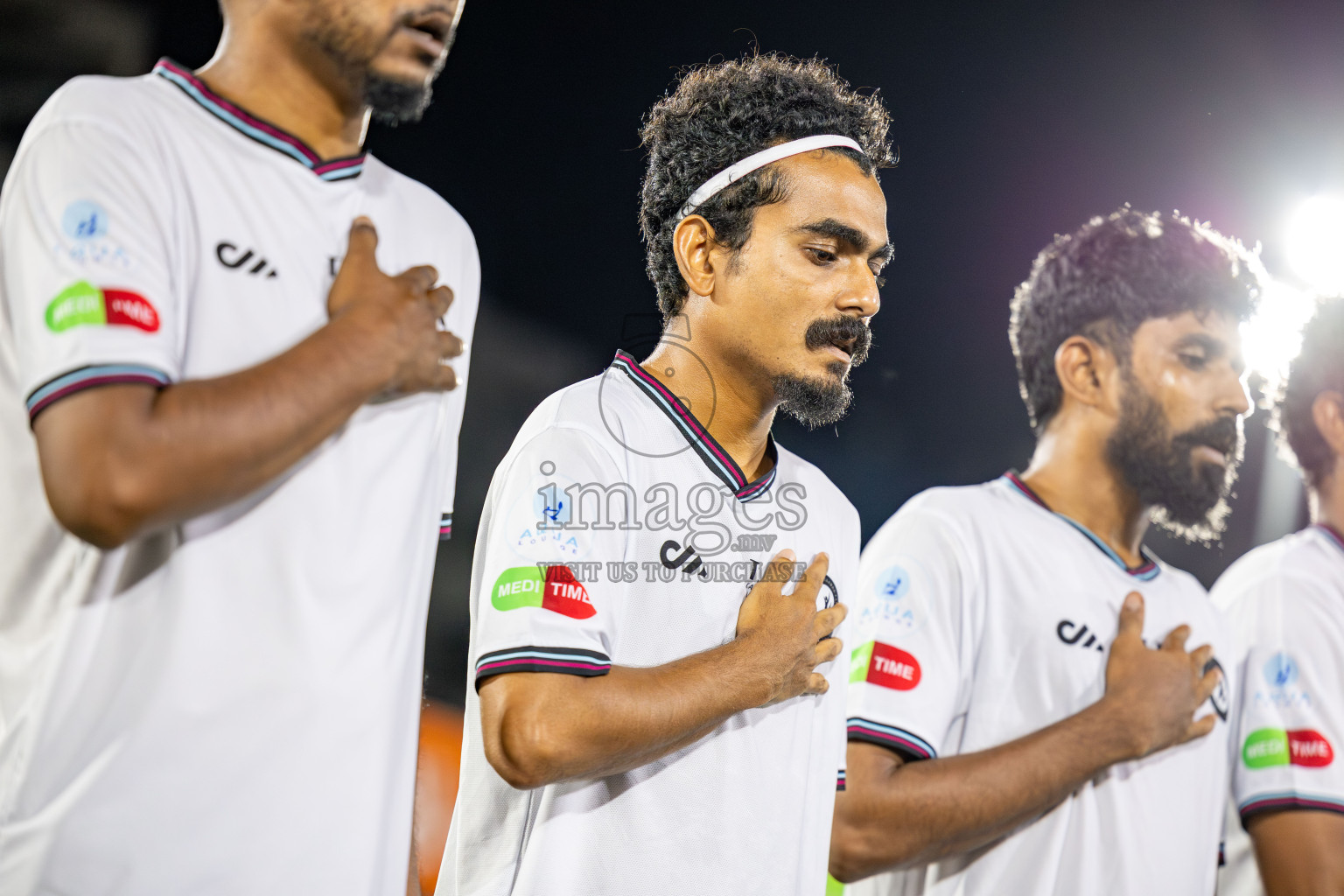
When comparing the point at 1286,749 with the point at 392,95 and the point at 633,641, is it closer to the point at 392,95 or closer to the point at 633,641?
the point at 633,641

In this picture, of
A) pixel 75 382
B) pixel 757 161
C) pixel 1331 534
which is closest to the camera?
pixel 75 382

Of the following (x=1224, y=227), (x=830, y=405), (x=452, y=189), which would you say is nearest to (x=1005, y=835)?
(x=830, y=405)

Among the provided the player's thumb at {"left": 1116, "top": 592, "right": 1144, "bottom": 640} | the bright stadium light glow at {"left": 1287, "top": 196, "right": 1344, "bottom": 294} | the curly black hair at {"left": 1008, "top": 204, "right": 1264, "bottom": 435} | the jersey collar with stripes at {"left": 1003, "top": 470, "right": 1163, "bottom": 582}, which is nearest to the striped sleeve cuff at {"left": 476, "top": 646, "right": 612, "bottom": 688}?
the player's thumb at {"left": 1116, "top": 592, "right": 1144, "bottom": 640}

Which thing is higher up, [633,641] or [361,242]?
[361,242]

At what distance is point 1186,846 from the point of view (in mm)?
2170

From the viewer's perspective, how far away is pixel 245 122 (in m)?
1.25

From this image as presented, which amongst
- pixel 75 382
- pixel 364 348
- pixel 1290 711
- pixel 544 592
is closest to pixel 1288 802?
pixel 1290 711

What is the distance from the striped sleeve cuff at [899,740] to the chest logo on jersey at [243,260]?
1.38 meters

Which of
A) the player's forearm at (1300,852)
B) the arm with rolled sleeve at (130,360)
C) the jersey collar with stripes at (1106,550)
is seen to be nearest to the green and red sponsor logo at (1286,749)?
the player's forearm at (1300,852)

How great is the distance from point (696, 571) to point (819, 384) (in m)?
0.42

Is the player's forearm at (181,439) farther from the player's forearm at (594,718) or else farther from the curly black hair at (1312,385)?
the curly black hair at (1312,385)

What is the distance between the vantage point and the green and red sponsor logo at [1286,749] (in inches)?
95.1

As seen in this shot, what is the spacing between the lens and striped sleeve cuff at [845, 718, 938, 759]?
2045 mm

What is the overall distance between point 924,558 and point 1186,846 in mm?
751
